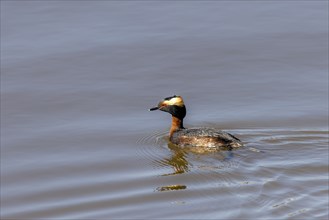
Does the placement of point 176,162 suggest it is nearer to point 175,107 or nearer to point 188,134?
point 188,134

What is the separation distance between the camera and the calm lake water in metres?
12.6

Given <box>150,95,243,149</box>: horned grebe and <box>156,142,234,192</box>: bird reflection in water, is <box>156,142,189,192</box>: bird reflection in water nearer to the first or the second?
<box>156,142,234,192</box>: bird reflection in water

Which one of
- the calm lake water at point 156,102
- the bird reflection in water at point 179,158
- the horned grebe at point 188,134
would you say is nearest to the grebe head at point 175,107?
the horned grebe at point 188,134

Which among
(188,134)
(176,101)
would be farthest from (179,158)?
(176,101)

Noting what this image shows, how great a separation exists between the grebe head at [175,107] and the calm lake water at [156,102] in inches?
16.7

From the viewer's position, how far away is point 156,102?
1686 centimetres

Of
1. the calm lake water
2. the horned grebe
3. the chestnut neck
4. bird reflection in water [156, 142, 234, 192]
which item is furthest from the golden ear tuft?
bird reflection in water [156, 142, 234, 192]

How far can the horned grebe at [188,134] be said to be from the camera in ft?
48.4

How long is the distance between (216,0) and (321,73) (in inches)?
181

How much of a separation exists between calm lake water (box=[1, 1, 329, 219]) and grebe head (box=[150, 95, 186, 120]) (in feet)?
1.39

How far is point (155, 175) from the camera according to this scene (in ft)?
45.1

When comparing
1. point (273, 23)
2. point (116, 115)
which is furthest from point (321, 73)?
point (116, 115)

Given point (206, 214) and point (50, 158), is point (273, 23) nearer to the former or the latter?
point (50, 158)

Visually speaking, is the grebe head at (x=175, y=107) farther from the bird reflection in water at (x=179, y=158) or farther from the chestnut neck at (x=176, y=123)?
the bird reflection in water at (x=179, y=158)
